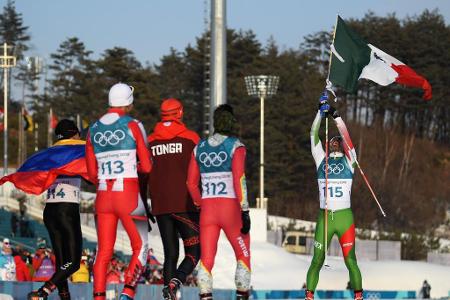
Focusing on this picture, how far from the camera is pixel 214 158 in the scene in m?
13.8

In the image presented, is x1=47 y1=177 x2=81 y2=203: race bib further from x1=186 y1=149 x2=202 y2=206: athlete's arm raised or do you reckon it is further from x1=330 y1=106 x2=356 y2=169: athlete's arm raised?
x1=330 y1=106 x2=356 y2=169: athlete's arm raised

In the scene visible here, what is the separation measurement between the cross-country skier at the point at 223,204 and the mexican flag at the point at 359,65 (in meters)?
3.65

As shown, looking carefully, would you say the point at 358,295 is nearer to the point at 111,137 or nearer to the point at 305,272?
the point at 111,137

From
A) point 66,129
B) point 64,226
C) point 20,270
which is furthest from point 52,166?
point 20,270

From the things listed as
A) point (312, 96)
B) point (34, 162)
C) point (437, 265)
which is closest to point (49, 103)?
point (312, 96)

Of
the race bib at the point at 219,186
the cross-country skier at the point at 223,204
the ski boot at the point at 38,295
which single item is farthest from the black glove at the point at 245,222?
the ski boot at the point at 38,295

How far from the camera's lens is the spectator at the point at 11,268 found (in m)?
22.3

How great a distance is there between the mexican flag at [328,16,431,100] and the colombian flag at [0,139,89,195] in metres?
3.85

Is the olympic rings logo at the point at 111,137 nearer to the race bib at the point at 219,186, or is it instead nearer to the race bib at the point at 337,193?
the race bib at the point at 219,186

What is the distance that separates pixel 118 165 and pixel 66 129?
6.61 feet

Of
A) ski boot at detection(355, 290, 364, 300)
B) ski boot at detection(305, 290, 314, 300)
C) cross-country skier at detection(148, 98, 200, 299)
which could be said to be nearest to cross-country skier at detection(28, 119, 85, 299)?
cross-country skier at detection(148, 98, 200, 299)

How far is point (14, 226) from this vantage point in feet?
181

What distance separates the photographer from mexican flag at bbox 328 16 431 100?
56.5 ft

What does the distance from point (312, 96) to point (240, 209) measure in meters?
87.4
